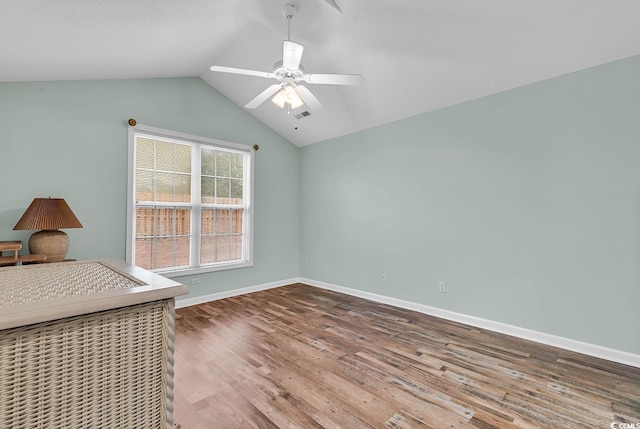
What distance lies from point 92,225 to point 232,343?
2016 mm

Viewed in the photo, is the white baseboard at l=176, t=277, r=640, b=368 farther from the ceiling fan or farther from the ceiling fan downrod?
the ceiling fan downrod

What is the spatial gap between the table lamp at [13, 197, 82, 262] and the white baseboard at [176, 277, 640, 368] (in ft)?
4.85

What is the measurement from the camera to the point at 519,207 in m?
2.92

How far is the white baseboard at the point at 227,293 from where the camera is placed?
12.5ft

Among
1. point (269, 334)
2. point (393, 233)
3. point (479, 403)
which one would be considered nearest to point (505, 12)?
point (393, 233)

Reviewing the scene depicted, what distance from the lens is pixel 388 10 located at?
2479 mm

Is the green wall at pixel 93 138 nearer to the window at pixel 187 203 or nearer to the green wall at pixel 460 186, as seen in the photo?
the green wall at pixel 460 186

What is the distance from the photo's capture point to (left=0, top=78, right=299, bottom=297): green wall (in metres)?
2.71

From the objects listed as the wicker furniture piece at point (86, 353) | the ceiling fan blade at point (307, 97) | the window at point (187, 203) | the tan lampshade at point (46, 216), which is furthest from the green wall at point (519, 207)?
the tan lampshade at point (46, 216)

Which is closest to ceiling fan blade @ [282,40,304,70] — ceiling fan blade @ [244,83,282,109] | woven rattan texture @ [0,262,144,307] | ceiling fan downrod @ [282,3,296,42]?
ceiling fan blade @ [244,83,282,109]

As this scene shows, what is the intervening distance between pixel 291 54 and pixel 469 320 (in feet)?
10.4

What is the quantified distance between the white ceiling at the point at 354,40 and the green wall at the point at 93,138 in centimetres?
20

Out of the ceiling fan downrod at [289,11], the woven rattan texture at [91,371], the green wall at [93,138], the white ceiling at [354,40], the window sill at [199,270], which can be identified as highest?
the ceiling fan downrod at [289,11]

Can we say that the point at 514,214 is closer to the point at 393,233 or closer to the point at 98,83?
the point at 393,233
